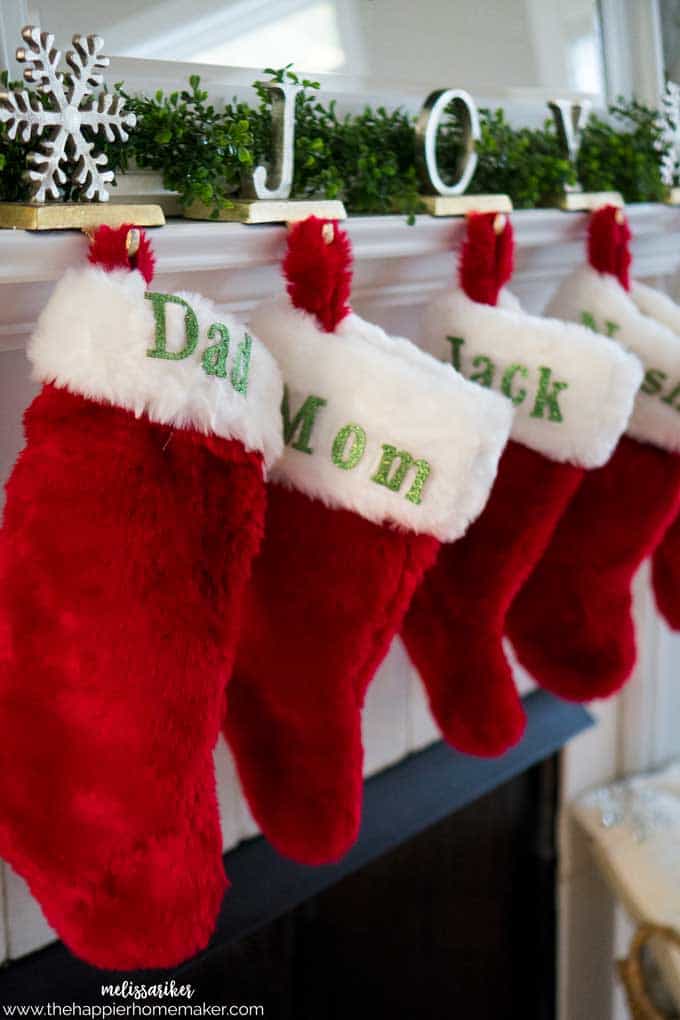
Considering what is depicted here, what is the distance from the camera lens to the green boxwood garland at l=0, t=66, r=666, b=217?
72 cm

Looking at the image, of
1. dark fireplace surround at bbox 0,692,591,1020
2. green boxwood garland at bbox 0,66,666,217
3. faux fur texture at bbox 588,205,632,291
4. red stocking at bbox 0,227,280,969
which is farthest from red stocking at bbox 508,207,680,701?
red stocking at bbox 0,227,280,969

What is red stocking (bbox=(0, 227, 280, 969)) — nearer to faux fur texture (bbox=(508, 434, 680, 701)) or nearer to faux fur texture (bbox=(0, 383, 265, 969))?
faux fur texture (bbox=(0, 383, 265, 969))

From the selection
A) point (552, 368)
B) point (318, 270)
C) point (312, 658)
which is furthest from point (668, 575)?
point (318, 270)

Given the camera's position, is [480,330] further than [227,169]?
Yes

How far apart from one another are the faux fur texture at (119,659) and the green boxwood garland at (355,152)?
18 centimetres

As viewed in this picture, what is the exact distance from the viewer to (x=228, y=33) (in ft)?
2.74

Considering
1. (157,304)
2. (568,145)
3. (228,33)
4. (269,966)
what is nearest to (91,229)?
(157,304)

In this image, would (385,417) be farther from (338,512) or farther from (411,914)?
(411,914)

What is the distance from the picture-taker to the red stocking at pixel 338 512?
0.73m

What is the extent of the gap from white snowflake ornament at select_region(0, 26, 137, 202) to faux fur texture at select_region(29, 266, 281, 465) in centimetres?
Result: 7

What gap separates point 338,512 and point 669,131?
0.69 meters

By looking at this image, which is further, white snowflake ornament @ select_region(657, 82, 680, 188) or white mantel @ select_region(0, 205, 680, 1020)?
white snowflake ornament @ select_region(657, 82, 680, 188)

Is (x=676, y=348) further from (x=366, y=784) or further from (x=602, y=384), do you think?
(x=366, y=784)

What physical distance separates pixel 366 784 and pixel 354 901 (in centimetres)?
18
